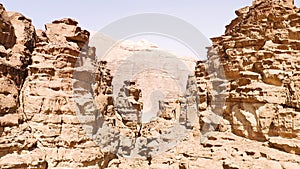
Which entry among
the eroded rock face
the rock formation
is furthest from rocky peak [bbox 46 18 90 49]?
the eroded rock face

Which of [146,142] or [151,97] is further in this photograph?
[151,97]

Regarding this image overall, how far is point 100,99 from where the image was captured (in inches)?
640

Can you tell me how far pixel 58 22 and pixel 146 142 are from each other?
11701 mm

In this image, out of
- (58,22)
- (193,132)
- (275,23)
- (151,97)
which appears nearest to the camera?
(275,23)

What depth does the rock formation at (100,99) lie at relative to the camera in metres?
11.1

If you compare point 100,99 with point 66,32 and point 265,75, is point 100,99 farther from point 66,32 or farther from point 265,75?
point 265,75

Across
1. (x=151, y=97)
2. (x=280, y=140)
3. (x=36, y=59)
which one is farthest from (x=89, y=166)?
(x=151, y=97)

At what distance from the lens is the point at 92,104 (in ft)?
47.9

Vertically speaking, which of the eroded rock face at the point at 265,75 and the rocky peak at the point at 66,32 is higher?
the rocky peak at the point at 66,32

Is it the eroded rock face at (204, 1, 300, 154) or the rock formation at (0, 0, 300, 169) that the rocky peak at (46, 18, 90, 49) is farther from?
the eroded rock face at (204, 1, 300, 154)

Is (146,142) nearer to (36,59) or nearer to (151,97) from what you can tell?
(36,59)

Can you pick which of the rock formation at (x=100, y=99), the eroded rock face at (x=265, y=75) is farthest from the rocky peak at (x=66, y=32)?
the eroded rock face at (x=265, y=75)

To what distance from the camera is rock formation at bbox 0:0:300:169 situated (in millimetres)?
11062

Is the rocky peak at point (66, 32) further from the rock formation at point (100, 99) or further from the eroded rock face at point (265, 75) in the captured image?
the eroded rock face at point (265, 75)
